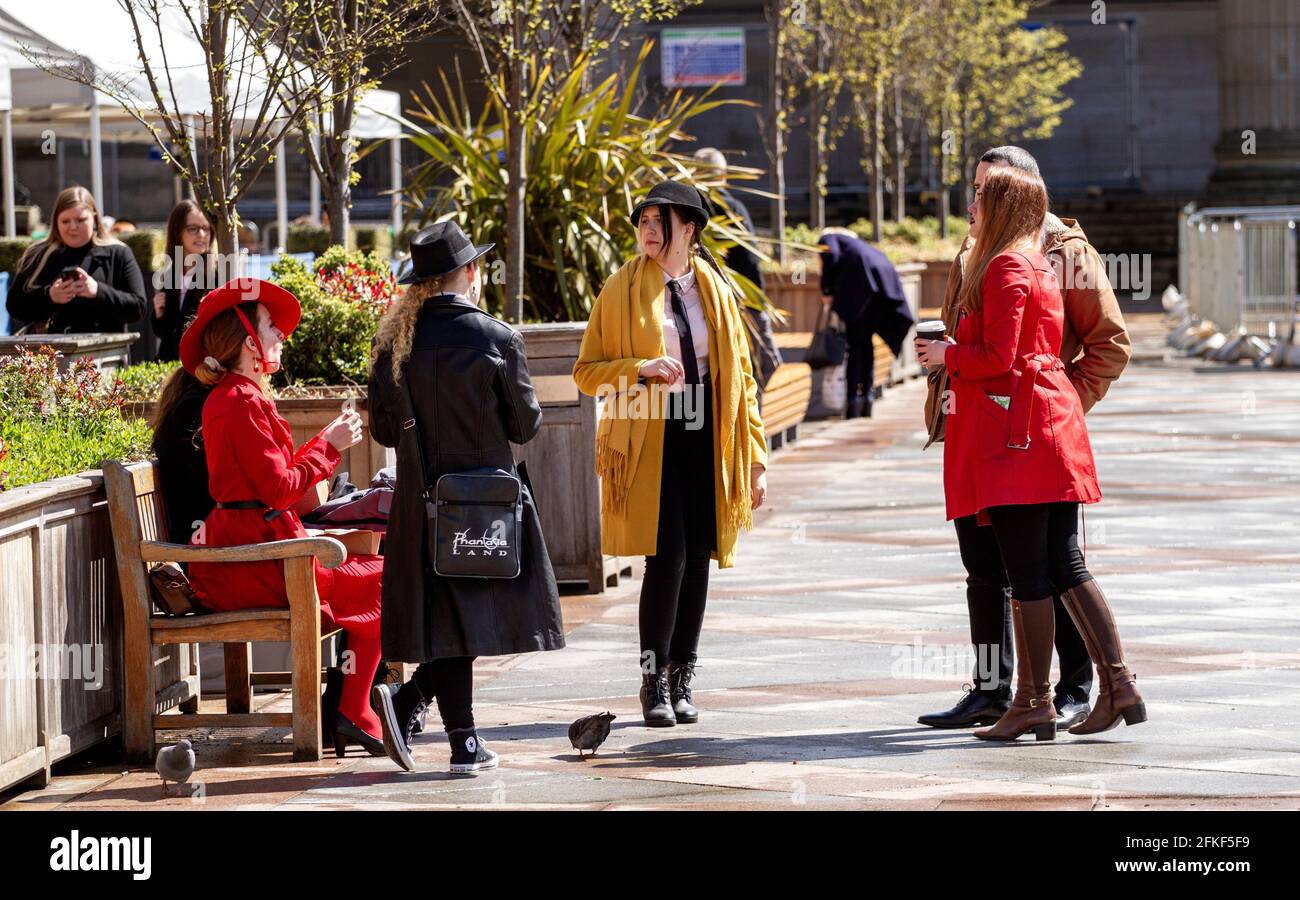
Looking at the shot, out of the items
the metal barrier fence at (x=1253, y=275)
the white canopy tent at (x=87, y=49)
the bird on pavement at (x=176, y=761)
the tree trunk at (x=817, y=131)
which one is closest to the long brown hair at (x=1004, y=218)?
the bird on pavement at (x=176, y=761)

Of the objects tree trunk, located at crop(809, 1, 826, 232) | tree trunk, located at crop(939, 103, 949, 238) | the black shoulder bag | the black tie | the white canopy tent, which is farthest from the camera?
tree trunk, located at crop(939, 103, 949, 238)

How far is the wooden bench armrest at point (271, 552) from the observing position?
6.10m

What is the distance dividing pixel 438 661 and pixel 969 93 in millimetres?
27939

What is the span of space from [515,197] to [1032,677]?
15.8ft

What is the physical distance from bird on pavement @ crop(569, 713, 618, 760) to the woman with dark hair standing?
16.4ft

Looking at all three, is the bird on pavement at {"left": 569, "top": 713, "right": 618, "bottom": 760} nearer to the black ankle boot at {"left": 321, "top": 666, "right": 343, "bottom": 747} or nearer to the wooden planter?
the black ankle boot at {"left": 321, "top": 666, "right": 343, "bottom": 747}

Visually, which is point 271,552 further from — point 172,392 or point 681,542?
point 681,542

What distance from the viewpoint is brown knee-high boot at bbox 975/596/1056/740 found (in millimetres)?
6219

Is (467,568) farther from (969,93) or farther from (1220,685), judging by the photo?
(969,93)

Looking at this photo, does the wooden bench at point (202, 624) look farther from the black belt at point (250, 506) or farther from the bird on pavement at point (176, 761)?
the bird on pavement at point (176, 761)

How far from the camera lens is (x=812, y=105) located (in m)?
23.6

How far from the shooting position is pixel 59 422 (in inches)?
272

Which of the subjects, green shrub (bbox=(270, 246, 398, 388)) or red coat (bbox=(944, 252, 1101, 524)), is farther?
green shrub (bbox=(270, 246, 398, 388))

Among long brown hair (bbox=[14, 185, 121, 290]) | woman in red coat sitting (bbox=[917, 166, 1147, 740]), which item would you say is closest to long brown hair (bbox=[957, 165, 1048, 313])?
woman in red coat sitting (bbox=[917, 166, 1147, 740])
